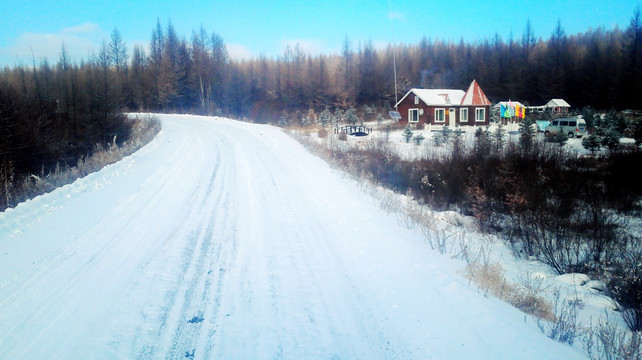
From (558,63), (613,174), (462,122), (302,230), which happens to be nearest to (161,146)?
(302,230)

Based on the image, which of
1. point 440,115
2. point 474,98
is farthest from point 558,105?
point 440,115

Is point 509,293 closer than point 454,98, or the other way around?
point 509,293

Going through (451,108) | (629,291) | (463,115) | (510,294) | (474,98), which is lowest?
(629,291)

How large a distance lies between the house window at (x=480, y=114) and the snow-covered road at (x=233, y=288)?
4294 cm

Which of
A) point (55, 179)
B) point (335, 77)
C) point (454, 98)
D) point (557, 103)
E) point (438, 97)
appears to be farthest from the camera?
point (335, 77)

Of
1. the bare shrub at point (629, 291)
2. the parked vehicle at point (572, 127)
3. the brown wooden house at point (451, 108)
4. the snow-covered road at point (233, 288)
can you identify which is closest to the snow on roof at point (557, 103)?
the brown wooden house at point (451, 108)

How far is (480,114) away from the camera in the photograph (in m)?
46.2

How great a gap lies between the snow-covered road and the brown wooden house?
40.2 metres

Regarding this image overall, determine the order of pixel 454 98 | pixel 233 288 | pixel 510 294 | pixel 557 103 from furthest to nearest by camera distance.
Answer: pixel 557 103
pixel 454 98
pixel 510 294
pixel 233 288

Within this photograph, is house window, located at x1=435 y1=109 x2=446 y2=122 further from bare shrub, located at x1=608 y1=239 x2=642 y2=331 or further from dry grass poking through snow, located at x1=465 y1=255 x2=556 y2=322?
dry grass poking through snow, located at x1=465 y1=255 x2=556 y2=322

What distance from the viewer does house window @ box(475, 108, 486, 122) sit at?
45906 millimetres

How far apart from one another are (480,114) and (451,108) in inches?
154

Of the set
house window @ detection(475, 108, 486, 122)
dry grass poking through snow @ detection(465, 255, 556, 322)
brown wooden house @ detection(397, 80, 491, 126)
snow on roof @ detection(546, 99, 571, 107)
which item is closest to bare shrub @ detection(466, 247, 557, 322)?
dry grass poking through snow @ detection(465, 255, 556, 322)

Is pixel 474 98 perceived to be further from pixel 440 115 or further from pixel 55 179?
pixel 55 179
